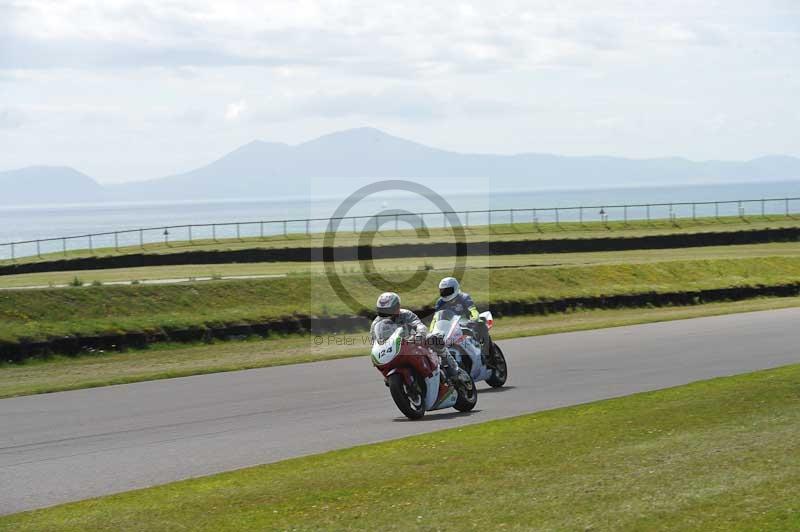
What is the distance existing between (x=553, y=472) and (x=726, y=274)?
33901 mm

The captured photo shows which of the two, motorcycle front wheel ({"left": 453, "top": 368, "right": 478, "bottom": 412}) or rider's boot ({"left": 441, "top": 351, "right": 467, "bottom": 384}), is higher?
rider's boot ({"left": 441, "top": 351, "right": 467, "bottom": 384})

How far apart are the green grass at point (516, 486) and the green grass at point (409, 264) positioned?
27.0 m

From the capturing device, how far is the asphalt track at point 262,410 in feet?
39.6

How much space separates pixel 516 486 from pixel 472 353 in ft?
24.8

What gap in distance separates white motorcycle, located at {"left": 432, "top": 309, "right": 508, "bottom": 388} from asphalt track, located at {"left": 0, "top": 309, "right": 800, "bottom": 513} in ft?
1.22

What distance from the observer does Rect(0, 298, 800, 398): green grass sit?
823 inches

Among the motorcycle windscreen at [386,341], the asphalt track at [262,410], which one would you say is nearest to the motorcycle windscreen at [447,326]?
the asphalt track at [262,410]

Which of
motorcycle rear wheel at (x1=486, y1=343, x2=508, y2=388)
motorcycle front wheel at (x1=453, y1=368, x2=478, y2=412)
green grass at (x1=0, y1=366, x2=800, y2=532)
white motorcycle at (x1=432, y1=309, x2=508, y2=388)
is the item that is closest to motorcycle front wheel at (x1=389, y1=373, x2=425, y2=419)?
motorcycle front wheel at (x1=453, y1=368, x2=478, y2=412)

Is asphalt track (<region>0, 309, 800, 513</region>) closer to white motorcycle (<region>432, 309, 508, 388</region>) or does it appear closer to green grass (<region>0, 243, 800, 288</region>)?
white motorcycle (<region>432, 309, 508, 388</region>)

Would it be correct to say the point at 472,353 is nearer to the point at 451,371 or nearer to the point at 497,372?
the point at 497,372

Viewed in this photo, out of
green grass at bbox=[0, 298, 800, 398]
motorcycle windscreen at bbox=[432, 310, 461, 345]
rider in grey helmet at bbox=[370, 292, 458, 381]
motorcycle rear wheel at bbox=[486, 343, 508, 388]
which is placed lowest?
green grass at bbox=[0, 298, 800, 398]

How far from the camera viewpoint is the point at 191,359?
80.4 ft

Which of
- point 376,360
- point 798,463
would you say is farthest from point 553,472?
point 376,360

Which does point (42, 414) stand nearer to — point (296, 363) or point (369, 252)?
point (296, 363)
